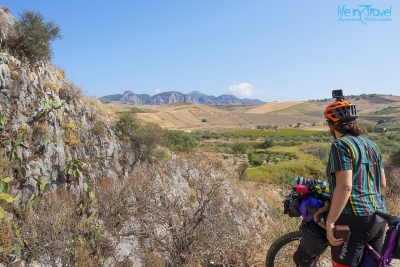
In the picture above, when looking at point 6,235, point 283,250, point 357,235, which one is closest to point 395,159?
point 283,250

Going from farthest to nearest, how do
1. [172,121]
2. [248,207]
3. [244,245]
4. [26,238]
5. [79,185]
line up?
[172,121] < [248,207] < [79,185] < [26,238] < [244,245]

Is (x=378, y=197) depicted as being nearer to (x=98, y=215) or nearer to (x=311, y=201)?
(x=311, y=201)

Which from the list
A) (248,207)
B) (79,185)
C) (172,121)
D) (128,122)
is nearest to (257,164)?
(248,207)

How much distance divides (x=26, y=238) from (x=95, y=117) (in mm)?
5407

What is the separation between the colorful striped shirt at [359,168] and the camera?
6.21 ft

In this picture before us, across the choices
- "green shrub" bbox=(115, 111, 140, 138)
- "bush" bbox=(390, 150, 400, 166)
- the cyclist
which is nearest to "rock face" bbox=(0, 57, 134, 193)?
"green shrub" bbox=(115, 111, 140, 138)

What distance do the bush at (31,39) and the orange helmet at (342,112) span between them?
29.5ft

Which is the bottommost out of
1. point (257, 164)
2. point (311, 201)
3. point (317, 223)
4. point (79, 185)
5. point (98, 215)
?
point (257, 164)

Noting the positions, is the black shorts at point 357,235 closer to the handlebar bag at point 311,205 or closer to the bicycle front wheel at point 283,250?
the handlebar bag at point 311,205

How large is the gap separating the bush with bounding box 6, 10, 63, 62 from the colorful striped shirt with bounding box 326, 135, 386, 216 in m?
9.17

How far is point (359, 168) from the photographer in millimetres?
1931

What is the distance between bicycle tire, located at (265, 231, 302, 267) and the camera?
2.89m

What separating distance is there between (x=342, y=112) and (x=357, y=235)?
1.01 m

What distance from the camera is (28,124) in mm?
6508
